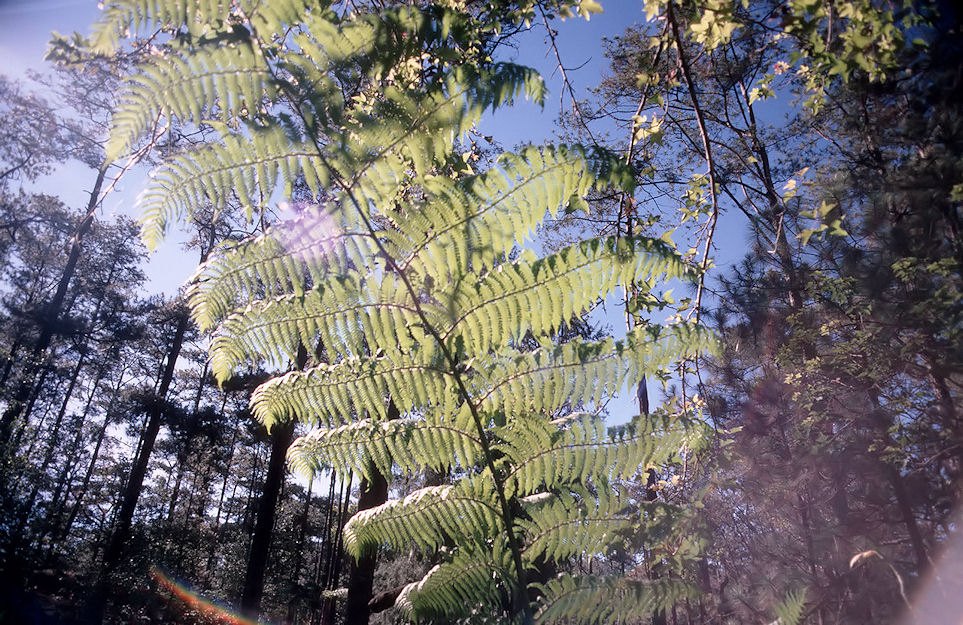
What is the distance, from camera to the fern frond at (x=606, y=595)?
124 cm

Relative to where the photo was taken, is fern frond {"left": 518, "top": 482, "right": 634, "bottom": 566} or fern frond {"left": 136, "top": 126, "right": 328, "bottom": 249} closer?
fern frond {"left": 136, "top": 126, "right": 328, "bottom": 249}

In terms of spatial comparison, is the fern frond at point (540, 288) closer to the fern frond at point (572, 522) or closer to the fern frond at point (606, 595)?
the fern frond at point (572, 522)

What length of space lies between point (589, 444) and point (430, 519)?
49cm

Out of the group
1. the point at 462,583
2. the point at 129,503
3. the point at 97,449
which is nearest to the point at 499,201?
the point at 462,583

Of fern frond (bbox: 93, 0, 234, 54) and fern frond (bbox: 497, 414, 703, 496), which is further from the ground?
fern frond (bbox: 93, 0, 234, 54)

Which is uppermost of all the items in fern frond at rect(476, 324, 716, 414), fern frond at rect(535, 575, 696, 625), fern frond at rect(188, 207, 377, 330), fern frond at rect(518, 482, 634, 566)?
fern frond at rect(188, 207, 377, 330)

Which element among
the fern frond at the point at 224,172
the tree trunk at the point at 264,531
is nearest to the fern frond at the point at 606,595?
the fern frond at the point at 224,172

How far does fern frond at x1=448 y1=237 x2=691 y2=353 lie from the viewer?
118 centimetres

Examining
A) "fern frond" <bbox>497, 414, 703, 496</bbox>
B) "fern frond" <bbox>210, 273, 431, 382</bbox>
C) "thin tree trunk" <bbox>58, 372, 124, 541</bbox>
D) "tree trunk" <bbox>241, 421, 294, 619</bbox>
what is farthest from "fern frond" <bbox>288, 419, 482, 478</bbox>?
"thin tree trunk" <bbox>58, 372, 124, 541</bbox>

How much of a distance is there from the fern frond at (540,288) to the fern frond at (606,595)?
2.18ft

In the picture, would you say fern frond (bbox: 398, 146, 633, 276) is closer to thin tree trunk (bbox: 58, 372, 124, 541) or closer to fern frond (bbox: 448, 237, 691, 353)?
fern frond (bbox: 448, 237, 691, 353)

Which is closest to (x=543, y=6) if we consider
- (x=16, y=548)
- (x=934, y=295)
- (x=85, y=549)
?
(x=934, y=295)

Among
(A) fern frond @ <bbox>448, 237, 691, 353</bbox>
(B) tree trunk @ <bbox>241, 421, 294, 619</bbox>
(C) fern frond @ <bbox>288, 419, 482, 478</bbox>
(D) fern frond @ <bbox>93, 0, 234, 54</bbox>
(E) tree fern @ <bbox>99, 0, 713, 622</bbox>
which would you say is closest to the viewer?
(D) fern frond @ <bbox>93, 0, 234, 54</bbox>

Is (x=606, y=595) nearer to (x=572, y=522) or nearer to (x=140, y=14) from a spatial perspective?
(x=572, y=522)
